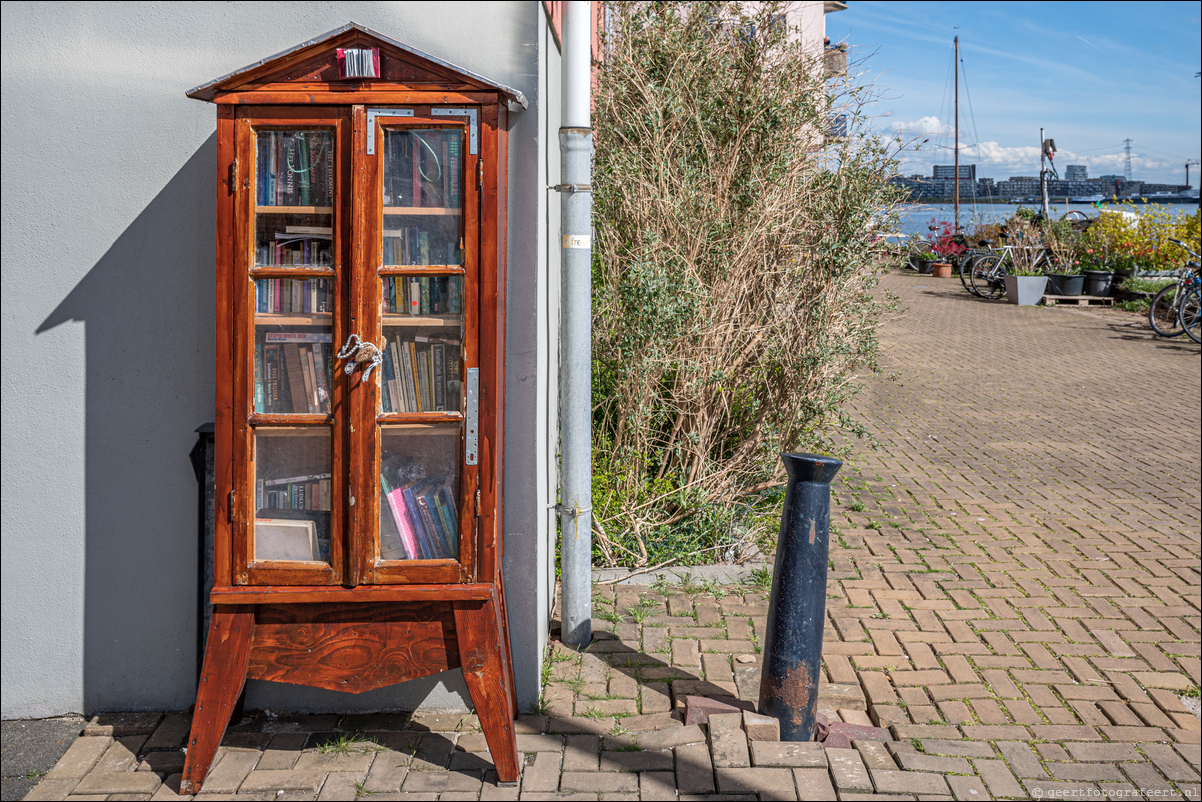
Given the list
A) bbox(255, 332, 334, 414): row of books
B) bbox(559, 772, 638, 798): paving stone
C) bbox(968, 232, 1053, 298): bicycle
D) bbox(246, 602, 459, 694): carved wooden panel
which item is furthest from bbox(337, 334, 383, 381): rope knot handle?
bbox(968, 232, 1053, 298): bicycle

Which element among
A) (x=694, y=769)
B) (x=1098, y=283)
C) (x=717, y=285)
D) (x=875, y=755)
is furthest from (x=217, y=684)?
(x=1098, y=283)

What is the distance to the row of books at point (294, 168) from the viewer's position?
10.2ft

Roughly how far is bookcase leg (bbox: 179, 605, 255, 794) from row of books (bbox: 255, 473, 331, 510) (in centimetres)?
38

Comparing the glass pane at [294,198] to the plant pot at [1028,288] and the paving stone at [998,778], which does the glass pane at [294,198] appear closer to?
the paving stone at [998,778]

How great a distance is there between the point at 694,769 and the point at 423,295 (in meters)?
1.95

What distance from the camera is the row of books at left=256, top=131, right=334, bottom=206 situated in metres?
3.12

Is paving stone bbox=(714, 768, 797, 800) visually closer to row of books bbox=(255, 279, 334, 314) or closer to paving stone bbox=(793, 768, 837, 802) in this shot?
paving stone bbox=(793, 768, 837, 802)

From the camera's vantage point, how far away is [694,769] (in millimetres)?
3252

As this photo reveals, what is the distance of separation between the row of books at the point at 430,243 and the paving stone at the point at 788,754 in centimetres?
210

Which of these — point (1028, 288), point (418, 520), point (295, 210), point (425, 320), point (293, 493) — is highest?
point (1028, 288)

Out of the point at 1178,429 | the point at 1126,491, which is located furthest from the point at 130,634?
the point at 1178,429

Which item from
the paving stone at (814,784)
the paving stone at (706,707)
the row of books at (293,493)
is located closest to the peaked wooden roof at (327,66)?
the row of books at (293,493)

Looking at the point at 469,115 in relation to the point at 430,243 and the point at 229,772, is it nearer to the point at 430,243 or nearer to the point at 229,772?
the point at 430,243

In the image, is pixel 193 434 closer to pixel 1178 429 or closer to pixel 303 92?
pixel 303 92
